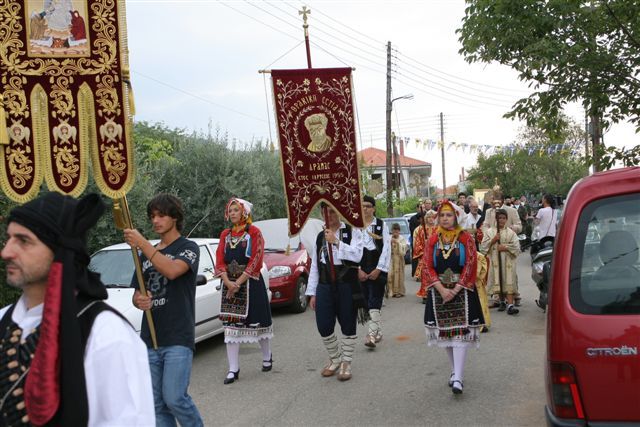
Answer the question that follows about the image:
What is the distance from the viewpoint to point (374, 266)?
844 centimetres

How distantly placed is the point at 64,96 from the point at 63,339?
2432mm

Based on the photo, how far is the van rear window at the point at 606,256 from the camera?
3.27 meters

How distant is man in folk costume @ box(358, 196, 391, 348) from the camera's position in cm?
822

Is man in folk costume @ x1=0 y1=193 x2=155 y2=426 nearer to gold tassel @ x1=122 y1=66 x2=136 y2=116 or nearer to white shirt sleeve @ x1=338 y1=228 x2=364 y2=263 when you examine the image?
gold tassel @ x1=122 y1=66 x2=136 y2=116

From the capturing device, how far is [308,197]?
7.07 metres

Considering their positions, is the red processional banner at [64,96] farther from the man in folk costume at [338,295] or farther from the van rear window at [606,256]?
the man in folk costume at [338,295]

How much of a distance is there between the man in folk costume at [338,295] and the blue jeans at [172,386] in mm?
2934

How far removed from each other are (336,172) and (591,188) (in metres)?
3.79

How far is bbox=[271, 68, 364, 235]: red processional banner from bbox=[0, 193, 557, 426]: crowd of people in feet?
0.97

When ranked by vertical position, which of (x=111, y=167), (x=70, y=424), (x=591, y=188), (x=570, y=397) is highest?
(x=111, y=167)

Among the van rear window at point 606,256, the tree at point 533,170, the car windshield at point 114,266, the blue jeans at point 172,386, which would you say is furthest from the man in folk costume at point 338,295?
the tree at point 533,170

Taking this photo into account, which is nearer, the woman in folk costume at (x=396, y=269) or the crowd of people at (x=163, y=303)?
the crowd of people at (x=163, y=303)

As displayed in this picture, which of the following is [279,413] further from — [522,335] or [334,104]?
[522,335]

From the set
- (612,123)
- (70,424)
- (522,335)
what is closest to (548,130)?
(612,123)
